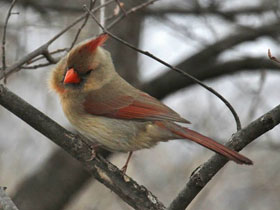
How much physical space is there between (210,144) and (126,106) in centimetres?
95

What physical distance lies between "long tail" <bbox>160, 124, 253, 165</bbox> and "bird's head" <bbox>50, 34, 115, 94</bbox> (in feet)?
2.17

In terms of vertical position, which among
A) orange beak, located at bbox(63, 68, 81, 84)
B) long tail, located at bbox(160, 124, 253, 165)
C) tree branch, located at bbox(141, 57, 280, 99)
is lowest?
tree branch, located at bbox(141, 57, 280, 99)

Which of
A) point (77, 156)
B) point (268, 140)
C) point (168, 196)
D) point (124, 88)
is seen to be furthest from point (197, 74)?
point (77, 156)

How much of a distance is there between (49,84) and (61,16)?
110 inches

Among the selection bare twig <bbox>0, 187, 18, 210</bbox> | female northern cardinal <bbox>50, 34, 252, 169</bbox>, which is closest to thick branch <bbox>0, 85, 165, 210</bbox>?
female northern cardinal <bbox>50, 34, 252, 169</bbox>

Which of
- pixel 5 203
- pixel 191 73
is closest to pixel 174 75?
pixel 191 73

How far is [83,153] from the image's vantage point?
10.8 ft

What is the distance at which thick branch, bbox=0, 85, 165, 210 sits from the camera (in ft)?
10.5

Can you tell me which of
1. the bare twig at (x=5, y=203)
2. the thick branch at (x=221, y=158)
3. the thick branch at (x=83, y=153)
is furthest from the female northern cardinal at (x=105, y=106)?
the bare twig at (x=5, y=203)

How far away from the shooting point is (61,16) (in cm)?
669

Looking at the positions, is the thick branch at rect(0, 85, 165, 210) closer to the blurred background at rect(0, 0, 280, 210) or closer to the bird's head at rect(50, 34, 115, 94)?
the bird's head at rect(50, 34, 115, 94)

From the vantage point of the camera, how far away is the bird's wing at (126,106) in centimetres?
365

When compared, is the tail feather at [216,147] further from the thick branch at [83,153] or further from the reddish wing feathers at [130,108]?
Answer: the thick branch at [83,153]

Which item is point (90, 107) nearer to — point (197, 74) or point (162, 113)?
point (162, 113)
